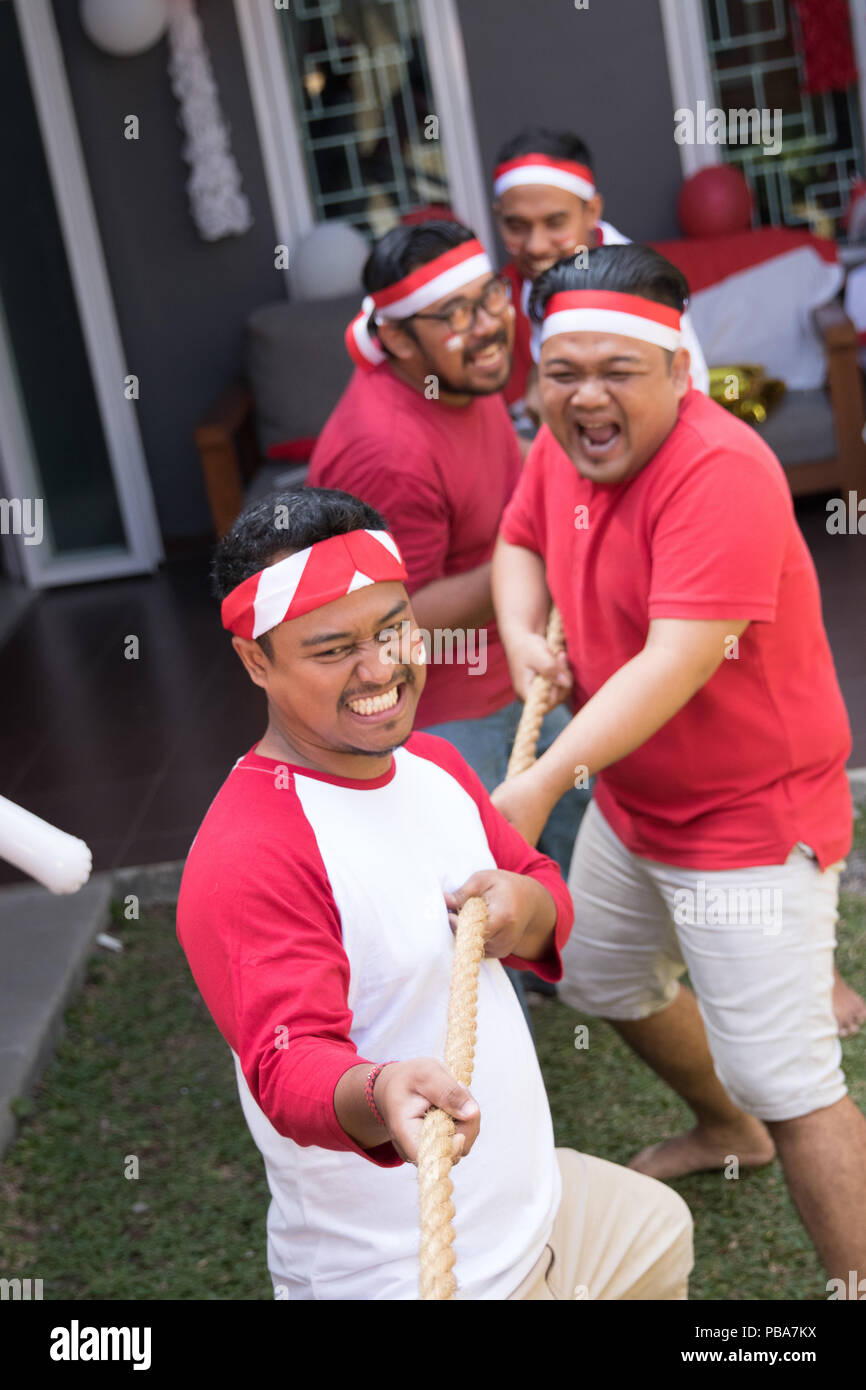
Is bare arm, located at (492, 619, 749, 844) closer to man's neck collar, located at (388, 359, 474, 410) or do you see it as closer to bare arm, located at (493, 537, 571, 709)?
bare arm, located at (493, 537, 571, 709)

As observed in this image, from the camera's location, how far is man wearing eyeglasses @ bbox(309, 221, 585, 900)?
102 inches

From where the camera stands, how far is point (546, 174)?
10.4 feet

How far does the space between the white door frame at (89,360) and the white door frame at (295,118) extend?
2.74 feet

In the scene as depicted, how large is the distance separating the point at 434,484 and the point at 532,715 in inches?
23.2

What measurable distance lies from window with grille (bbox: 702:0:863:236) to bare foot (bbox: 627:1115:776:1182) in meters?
5.51

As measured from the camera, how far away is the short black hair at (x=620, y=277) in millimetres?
2008

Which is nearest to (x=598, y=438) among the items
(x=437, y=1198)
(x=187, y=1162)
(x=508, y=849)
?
(x=508, y=849)

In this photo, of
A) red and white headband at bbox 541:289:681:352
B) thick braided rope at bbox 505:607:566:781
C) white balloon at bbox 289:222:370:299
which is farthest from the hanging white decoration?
red and white headband at bbox 541:289:681:352

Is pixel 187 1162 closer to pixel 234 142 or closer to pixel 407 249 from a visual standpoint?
pixel 407 249

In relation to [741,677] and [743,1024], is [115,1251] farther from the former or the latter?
[741,677]

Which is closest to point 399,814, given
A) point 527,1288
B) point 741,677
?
point 527,1288

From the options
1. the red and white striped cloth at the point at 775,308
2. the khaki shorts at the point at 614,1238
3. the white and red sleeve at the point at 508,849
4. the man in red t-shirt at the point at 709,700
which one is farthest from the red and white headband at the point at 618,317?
the red and white striped cloth at the point at 775,308

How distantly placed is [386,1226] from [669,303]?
4.04 feet

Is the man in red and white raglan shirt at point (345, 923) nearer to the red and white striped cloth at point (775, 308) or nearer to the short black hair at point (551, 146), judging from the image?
the short black hair at point (551, 146)
